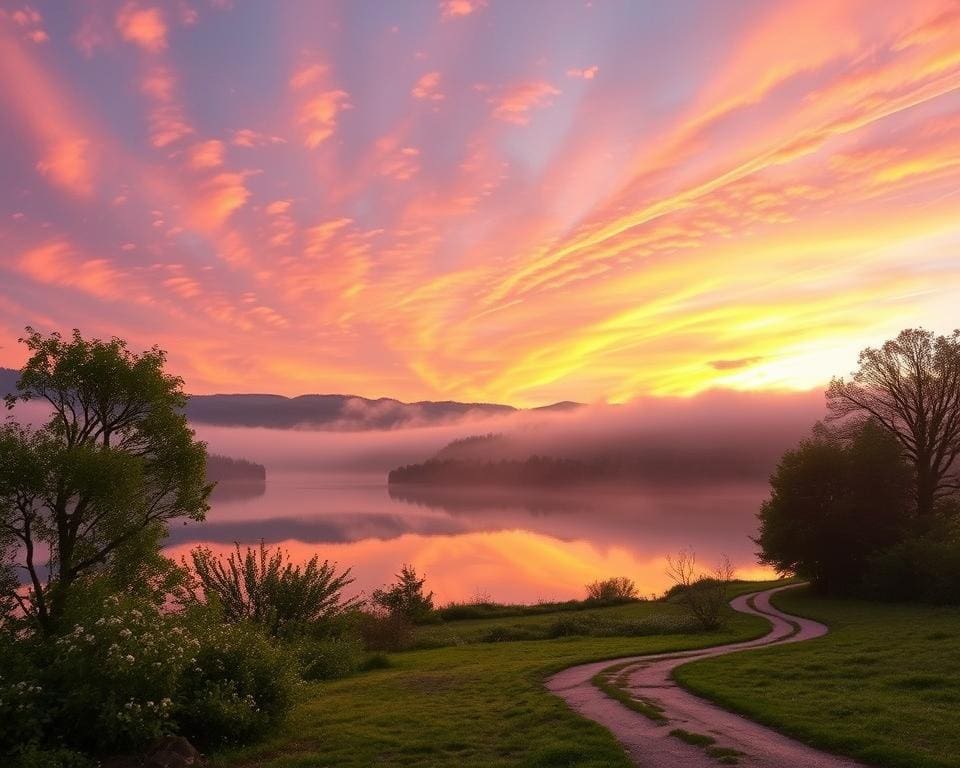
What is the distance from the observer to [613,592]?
2379 inches

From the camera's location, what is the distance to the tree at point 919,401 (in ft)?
175

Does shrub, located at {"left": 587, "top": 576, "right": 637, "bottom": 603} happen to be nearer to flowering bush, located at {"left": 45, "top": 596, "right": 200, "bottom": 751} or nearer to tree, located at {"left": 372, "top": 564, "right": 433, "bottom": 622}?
tree, located at {"left": 372, "top": 564, "right": 433, "bottom": 622}

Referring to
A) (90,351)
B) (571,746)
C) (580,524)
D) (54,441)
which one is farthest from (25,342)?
(580,524)

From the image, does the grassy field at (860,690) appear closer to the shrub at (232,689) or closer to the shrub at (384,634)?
the shrub at (232,689)

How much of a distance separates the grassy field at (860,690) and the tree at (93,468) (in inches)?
709

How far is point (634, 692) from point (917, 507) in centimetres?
4741

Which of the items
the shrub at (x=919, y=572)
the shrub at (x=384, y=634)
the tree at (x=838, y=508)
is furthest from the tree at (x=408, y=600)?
the shrub at (x=919, y=572)

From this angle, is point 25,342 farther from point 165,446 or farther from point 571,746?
point 571,746

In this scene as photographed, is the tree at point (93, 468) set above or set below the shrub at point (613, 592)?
above

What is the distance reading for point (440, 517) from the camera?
172875mm

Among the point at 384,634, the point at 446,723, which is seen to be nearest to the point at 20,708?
the point at 446,723

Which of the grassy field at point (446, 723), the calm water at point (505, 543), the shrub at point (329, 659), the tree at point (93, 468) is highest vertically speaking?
the tree at point (93, 468)

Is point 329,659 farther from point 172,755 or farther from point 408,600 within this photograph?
point 408,600

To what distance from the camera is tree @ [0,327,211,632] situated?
1920cm
